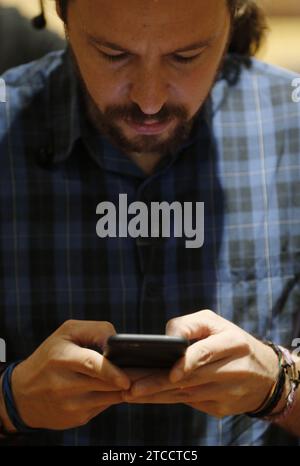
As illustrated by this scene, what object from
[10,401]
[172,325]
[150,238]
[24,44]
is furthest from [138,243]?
[24,44]

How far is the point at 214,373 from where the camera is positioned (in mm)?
814

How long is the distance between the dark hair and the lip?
5.6 inches

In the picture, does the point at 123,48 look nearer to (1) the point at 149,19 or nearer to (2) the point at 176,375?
(1) the point at 149,19

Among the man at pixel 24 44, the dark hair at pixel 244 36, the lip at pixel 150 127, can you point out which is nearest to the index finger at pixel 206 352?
the lip at pixel 150 127

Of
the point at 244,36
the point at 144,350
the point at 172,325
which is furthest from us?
the point at 244,36

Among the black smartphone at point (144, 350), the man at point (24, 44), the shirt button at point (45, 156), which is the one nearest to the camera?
the black smartphone at point (144, 350)

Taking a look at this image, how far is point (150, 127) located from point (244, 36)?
0.22m

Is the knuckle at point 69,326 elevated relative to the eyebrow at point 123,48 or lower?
lower

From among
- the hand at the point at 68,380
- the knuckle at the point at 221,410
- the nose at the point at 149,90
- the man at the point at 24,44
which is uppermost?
the man at the point at 24,44

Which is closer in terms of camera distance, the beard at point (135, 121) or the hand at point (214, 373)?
the hand at point (214, 373)

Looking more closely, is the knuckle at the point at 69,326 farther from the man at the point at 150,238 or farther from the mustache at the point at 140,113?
the mustache at the point at 140,113

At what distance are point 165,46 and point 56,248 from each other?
276 mm

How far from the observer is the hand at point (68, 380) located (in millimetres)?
788
